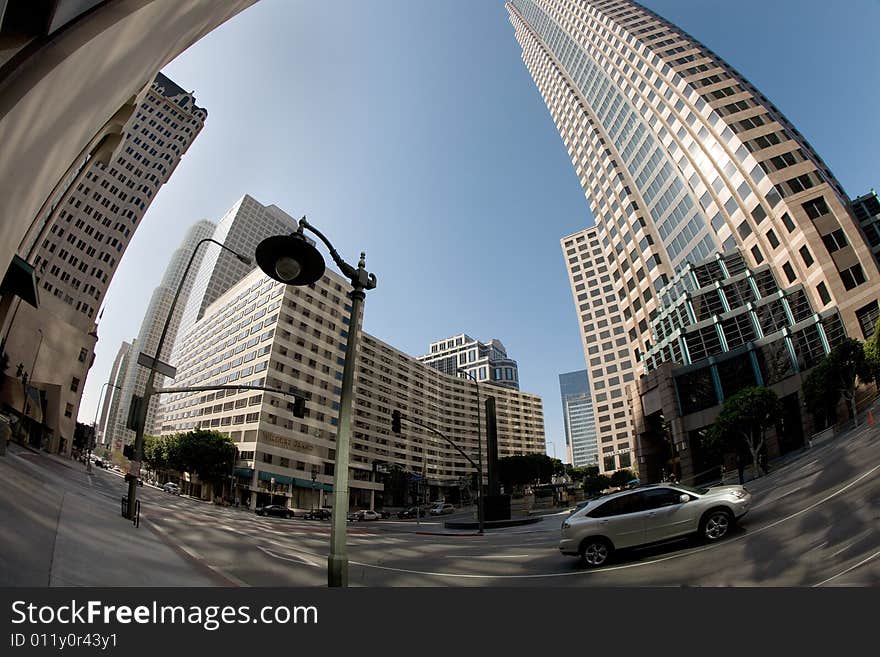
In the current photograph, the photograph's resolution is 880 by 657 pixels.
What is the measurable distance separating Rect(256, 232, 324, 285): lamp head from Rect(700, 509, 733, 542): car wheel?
22.6 ft

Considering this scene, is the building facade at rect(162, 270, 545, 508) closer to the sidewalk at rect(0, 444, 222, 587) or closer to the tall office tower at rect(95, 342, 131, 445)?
the tall office tower at rect(95, 342, 131, 445)

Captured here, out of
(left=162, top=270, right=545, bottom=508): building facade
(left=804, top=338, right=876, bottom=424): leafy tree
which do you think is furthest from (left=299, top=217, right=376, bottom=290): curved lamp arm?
(left=162, top=270, right=545, bottom=508): building facade

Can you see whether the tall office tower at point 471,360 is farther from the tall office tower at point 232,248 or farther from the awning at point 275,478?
the awning at point 275,478

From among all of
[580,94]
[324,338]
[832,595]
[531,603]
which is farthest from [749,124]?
[324,338]

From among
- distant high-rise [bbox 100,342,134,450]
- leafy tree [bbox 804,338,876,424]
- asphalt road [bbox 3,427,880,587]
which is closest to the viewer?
asphalt road [bbox 3,427,880,587]

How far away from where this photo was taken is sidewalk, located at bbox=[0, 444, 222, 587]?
3.46 metres

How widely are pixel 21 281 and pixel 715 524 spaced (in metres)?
12.0

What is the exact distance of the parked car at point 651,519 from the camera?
17.3 ft

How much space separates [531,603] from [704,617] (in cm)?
145

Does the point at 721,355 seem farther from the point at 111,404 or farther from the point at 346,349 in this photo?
the point at 111,404

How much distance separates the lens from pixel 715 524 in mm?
5234

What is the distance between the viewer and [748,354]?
35.6 ft

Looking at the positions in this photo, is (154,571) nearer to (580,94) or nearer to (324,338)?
(324,338)

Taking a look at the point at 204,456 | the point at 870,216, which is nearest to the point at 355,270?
the point at 870,216
